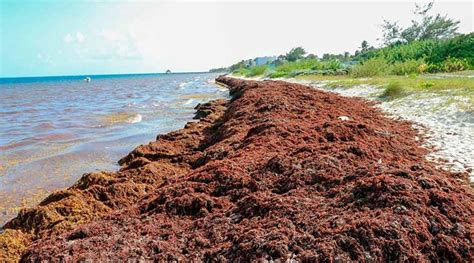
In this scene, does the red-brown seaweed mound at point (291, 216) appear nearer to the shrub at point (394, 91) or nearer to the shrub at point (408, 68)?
the shrub at point (394, 91)

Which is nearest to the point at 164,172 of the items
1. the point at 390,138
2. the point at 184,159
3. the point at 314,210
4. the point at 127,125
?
the point at 184,159

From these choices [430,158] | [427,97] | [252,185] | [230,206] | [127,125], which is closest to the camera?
[230,206]

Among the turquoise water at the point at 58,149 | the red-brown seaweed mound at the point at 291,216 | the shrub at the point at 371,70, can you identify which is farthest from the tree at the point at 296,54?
the red-brown seaweed mound at the point at 291,216

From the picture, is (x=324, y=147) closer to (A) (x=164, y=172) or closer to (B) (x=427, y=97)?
(A) (x=164, y=172)

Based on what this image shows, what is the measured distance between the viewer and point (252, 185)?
493 cm

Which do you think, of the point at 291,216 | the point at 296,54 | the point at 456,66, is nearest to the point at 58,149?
the point at 291,216

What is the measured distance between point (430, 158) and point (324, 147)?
7.32 ft

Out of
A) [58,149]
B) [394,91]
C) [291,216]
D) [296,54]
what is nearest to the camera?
[291,216]

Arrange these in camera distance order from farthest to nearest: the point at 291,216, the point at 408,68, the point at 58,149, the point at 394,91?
the point at 408,68, the point at 394,91, the point at 58,149, the point at 291,216

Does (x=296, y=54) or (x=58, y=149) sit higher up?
(x=296, y=54)

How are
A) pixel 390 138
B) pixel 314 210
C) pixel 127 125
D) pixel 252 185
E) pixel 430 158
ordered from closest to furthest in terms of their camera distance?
1. pixel 314 210
2. pixel 252 185
3. pixel 430 158
4. pixel 390 138
5. pixel 127 125

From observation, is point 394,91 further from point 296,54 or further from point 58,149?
point 296,54

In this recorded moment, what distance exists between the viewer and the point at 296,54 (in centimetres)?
8862

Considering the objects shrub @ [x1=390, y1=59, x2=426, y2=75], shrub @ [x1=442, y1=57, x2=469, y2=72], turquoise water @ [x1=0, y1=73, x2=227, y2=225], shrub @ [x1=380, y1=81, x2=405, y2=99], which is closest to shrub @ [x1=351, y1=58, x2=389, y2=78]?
shrub @ [x1=390, y1=59, x2=426, y2=75]
